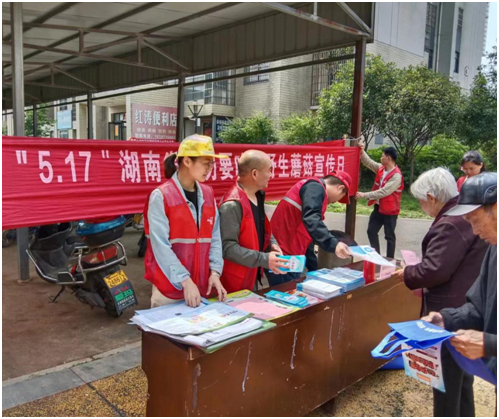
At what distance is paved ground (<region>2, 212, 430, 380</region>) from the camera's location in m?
3.56

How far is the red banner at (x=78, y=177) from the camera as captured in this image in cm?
320

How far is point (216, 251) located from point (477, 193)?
153cm

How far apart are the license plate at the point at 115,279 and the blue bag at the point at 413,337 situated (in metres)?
2.94

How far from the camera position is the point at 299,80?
21109 mm

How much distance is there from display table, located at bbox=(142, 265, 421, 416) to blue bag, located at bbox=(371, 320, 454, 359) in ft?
1.86

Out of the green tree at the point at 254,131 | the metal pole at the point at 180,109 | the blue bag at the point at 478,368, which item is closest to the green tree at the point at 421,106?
the green tree at the point at 254,131

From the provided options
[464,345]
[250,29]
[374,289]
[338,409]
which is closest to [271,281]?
[374,289]

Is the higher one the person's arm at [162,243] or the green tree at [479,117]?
the green tree at [479,117]

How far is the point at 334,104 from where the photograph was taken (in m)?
14.9

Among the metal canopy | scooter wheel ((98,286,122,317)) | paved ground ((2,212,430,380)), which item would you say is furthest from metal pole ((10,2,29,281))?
scooter wheel ((98,286,122,317))

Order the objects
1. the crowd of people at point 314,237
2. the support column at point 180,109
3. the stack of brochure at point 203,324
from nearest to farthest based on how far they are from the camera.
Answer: the crowd of people at point 314,237 → the stack of brochure at point 203,324 → the support column at point 180,109

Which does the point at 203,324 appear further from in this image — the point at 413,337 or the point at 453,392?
the point at 453,392

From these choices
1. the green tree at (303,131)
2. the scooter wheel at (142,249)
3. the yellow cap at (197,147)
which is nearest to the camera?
the yellow cap at (197,147)

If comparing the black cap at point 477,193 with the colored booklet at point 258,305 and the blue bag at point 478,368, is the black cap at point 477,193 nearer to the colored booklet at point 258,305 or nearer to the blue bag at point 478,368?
the blue bag at point 478,368
